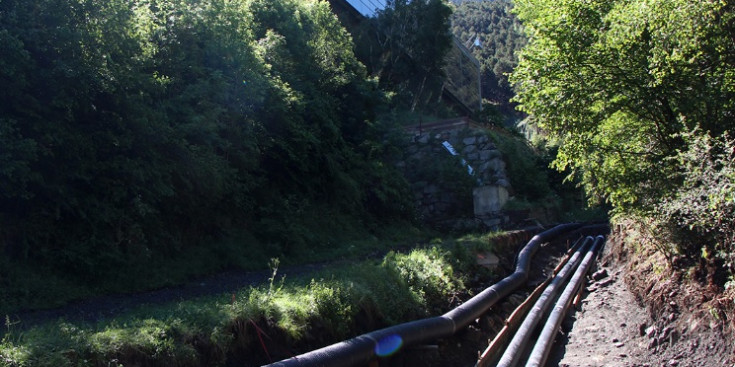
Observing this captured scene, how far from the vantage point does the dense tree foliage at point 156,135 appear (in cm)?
845

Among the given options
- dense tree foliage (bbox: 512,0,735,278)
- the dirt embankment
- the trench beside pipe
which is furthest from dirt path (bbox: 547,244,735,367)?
the trench beside pipe

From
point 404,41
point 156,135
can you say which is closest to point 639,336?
point 156,135

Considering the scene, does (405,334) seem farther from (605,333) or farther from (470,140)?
(470,140)

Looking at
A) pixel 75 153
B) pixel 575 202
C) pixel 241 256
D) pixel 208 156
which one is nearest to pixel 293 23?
pixel 208 156

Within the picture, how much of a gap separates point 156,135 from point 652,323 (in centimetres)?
843

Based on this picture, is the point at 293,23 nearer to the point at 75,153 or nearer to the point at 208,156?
the point at 208,156

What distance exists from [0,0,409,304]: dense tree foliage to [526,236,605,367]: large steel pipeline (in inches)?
232

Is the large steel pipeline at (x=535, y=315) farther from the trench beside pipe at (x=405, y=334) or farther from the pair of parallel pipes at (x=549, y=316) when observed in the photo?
the trench beside pipe at (x=405, y=334)

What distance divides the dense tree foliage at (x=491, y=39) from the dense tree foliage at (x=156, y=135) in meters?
49.4

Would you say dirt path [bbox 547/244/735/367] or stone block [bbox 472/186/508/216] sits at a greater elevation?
stone block [bbox 472/186/508/216]

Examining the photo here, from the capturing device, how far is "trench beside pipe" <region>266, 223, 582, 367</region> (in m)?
5.08

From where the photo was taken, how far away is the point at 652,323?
809 cm

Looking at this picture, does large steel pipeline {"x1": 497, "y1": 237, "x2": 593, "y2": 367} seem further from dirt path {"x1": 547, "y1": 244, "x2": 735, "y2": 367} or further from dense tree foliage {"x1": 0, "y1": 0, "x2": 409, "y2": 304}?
dense tree foliage {"x1": 0, "y1": 0, "x2": 409, "y2": 304}

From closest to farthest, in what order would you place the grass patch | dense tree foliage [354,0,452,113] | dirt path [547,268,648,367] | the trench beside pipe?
the grass patch → the trench beside pipe → dirt path [547,268,648,367] → dense tree foliage [354,0,452,113]
